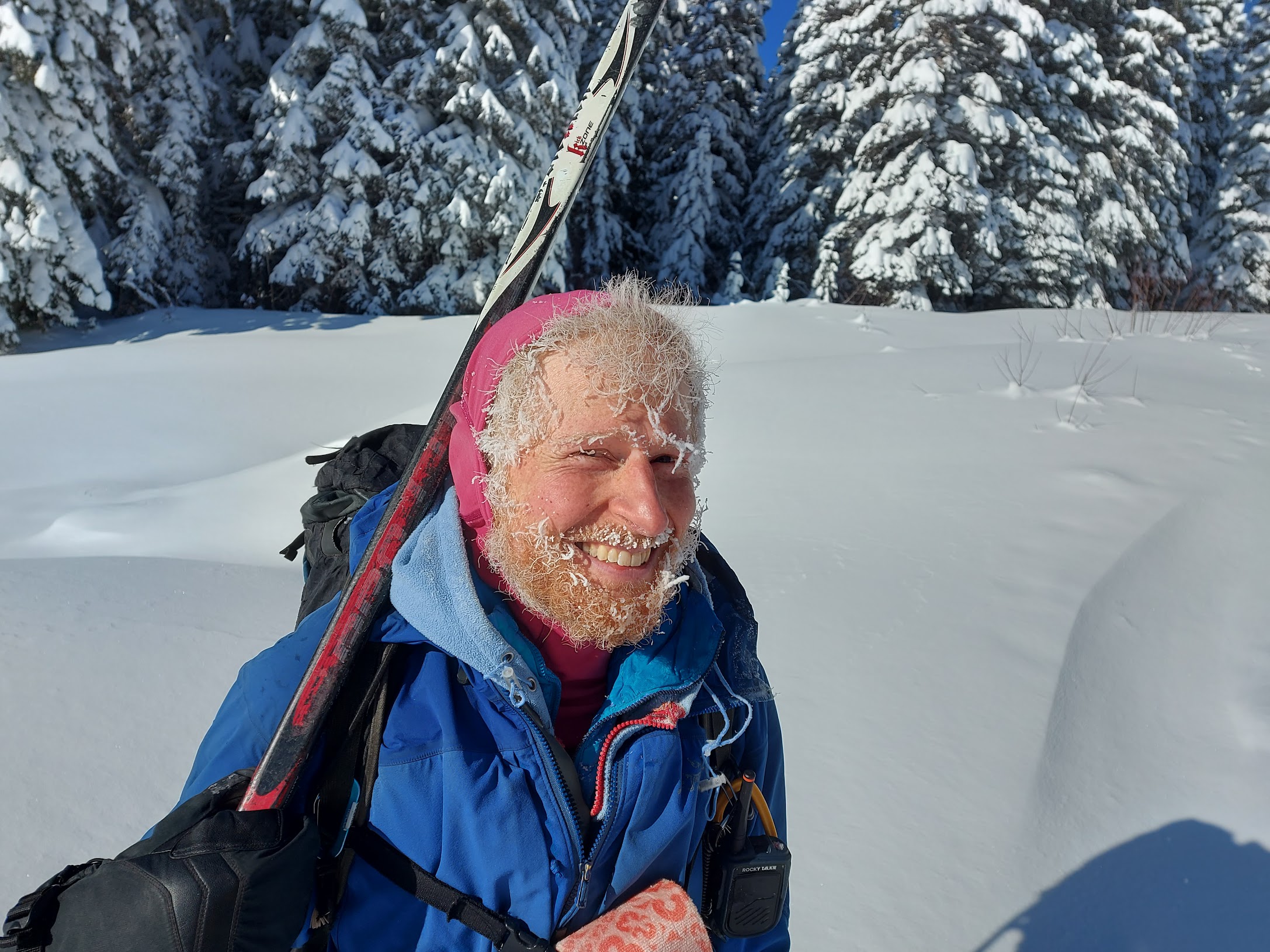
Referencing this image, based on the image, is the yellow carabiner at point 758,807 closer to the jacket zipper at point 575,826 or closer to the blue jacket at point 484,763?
the blue jacket at point 484,763

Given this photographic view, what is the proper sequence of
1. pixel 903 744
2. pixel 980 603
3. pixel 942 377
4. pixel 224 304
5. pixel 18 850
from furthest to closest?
pixel 224 304 < pixel 942 377 < pixel 980 603 < pixel 903 744 < pixel 18 850

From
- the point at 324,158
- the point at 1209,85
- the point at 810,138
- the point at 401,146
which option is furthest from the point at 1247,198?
the point at 324,158

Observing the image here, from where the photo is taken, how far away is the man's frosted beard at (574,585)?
1.29 m

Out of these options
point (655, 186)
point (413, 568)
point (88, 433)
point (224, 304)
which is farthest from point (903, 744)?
point (655, 186)

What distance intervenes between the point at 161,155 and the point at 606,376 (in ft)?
53.8

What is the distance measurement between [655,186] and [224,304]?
11.4m

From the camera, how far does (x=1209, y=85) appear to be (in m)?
23.4

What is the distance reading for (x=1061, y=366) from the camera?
7.41 meters

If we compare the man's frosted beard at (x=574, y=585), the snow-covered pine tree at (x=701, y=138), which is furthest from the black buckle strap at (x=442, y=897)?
the snow-covered pine tree at (x=701, y=138)

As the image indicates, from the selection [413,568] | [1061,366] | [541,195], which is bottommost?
[1061,366]

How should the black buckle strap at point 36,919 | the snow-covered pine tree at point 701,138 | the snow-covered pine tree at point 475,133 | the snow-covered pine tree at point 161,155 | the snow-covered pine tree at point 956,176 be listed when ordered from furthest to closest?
the snow-covered pine tree at point 701,138 < the snow-covered pine tree at point 956,176 < the snow-covered pine tree at point 475,133 < the snow-covered pine tree at point 161,155 < the black buckle strap at point 36,919

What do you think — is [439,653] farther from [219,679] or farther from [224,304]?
[224,304]

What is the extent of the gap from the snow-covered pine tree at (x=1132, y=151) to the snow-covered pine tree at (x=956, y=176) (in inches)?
38.7

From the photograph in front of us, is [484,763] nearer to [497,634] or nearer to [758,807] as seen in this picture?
[497,634]
